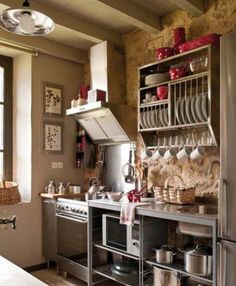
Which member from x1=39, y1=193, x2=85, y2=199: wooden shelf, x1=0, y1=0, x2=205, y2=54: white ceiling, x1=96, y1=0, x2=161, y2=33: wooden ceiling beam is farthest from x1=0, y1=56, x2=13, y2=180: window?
x1=96, y1=0, x2=161, y2=33: wooden ceiling beam

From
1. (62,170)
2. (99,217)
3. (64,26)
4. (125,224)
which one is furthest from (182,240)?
(64,26)

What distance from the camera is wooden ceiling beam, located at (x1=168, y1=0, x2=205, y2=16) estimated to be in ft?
9.93

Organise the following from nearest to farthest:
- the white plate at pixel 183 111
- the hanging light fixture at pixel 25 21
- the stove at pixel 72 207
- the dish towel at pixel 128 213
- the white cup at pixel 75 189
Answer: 1. the hanging light fixture at pixel 25 21
2. the dish towel at pixel 128 213
3. the white plate at pixel 183 111
4. the stove at pixel 72 207
5. the white cup at pixel 75 189

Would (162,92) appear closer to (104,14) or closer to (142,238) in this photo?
(104,14)

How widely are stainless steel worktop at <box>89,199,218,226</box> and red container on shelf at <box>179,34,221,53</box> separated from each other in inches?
57.7

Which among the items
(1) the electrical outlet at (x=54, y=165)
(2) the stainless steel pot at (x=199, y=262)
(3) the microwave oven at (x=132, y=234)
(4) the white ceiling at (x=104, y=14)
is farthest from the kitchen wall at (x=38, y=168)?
(2) the stainless steel pot at (x=199, y=262)

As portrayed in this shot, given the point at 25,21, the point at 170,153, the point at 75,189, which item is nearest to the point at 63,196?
the point at 75,189

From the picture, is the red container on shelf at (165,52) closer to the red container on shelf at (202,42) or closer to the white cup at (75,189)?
the red container on shelf at (202,42)

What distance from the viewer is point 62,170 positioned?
4465 millimetres

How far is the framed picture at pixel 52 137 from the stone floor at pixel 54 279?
5.06ft

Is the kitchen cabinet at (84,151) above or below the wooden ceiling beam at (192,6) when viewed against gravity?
below

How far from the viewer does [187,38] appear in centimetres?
339

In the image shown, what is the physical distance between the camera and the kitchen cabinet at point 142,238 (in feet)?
8.04

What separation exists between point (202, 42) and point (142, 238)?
188 cm
